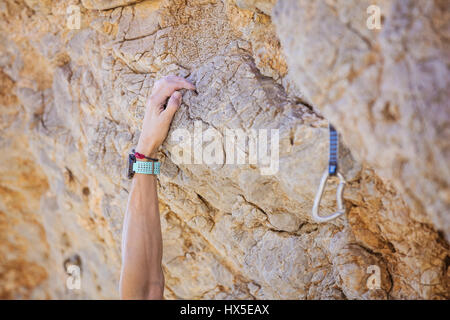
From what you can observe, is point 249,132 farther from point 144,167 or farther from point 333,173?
point 144,167

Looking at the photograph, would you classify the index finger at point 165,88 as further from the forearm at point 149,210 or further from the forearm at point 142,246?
the forearm at point 142,246

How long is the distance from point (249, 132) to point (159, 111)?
400mm

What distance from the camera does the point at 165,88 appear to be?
1604 millimetres

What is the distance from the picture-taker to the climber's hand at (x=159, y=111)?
5.24 ft

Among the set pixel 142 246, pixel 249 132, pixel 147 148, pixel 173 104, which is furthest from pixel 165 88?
pixel 142 246

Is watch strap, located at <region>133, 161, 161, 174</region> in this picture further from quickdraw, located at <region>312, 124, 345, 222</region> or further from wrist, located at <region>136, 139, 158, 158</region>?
quickdraw, located at <region>312, 124, 345, 222</region>

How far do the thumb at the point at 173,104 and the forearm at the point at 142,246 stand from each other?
0.27 metres

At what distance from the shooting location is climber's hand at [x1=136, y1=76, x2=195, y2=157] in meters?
1.60

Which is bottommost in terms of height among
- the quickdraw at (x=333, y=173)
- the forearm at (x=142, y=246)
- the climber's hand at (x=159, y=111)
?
the forearm at (x=142, y=246)

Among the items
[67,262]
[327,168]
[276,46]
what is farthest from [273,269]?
[67,262]

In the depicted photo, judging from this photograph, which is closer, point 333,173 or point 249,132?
point 333,173

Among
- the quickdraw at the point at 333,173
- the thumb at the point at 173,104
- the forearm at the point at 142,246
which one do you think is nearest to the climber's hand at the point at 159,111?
the thumb at the point at 173,104
